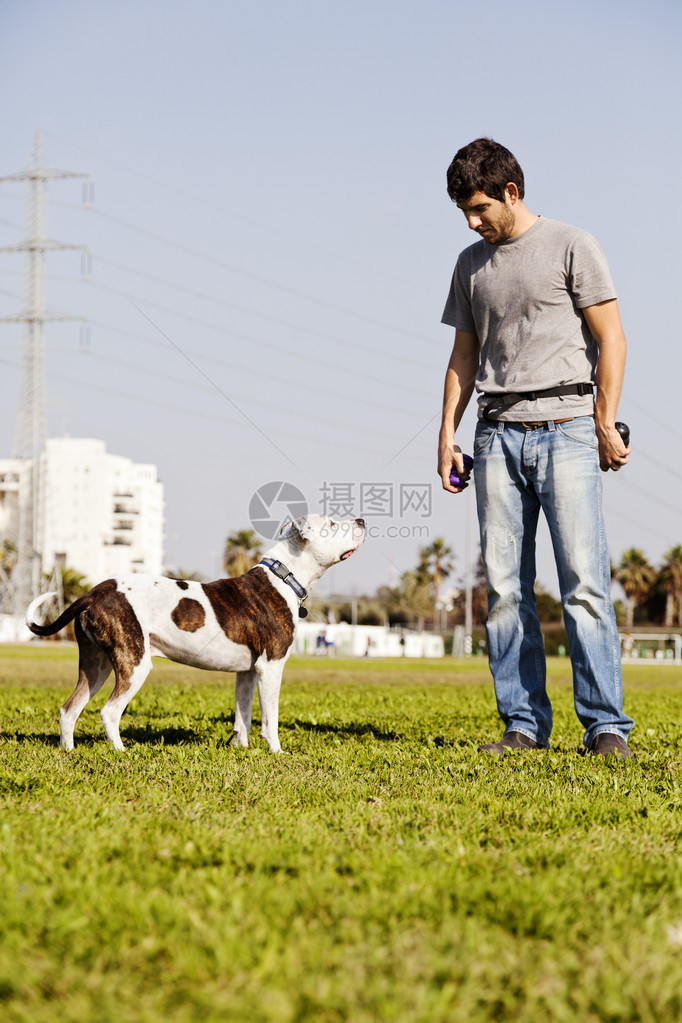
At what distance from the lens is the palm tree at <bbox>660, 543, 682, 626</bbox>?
10644 centimetres

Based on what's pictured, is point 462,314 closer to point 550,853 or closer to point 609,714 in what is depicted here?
point 609,714

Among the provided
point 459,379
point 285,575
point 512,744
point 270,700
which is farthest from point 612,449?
point 270,700

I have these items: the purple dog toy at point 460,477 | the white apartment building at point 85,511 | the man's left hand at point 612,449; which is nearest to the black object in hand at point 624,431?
the man's left hand at point 612,449

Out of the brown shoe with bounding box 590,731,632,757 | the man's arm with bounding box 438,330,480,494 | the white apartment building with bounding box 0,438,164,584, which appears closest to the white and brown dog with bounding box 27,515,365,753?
the man's arm with bounding box 438,330,480,494

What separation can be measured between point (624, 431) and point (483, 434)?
0.85m

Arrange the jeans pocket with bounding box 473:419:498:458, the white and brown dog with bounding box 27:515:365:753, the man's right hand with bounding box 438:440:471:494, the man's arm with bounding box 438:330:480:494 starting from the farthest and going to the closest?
1. the man's arm with bounding box 438:330:480:494
2. the man's right hand with bounding box 438:440:471:494
3. the jeans pocket with bounding box 473:419:498:458
4. the white and brown dog with bounding box 27:515:365:753

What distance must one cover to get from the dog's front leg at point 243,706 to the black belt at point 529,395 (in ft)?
7.38

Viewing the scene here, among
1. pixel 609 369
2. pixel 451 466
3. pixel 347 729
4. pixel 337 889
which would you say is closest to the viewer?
pixel 337 889

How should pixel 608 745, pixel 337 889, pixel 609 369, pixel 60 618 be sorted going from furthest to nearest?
pixel 60 618 < pixel 609 369 < pixel 608 745 < pixel 337 889

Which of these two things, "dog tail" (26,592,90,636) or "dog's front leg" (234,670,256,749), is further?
"dog's front leg" (234,670,256,749)

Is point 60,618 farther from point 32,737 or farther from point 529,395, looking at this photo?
point 529,395

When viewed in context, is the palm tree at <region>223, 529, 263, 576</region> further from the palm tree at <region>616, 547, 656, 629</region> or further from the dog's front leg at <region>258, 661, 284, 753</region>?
the dog's front leg at <region>258, 661, 284, 753</region>

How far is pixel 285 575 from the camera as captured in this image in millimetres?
6418

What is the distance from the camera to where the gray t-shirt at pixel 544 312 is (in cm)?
586
